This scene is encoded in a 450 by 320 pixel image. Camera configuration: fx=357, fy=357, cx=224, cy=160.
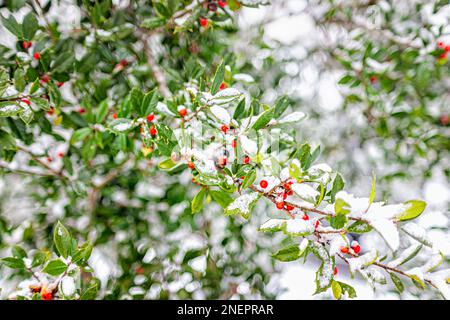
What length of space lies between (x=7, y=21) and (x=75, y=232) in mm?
852

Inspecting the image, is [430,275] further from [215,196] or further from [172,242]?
[172,242]

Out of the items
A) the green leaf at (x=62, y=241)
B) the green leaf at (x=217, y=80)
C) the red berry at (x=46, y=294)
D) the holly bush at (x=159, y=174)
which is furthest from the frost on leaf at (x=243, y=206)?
the red berry at (x=46, y=294)

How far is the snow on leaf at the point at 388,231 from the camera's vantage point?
1.63 feet

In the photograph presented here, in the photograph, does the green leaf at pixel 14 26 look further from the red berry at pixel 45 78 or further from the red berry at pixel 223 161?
the red berry at pixel 223 161

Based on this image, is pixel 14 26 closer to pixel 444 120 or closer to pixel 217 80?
pixel 217 80

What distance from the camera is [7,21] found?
0.87m

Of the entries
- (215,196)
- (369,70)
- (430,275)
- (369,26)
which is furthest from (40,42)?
(369,26)

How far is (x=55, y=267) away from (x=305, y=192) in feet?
1.68

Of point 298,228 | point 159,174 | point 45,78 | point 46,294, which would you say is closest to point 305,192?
point 298,228

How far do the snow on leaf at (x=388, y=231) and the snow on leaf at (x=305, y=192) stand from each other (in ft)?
0.31
